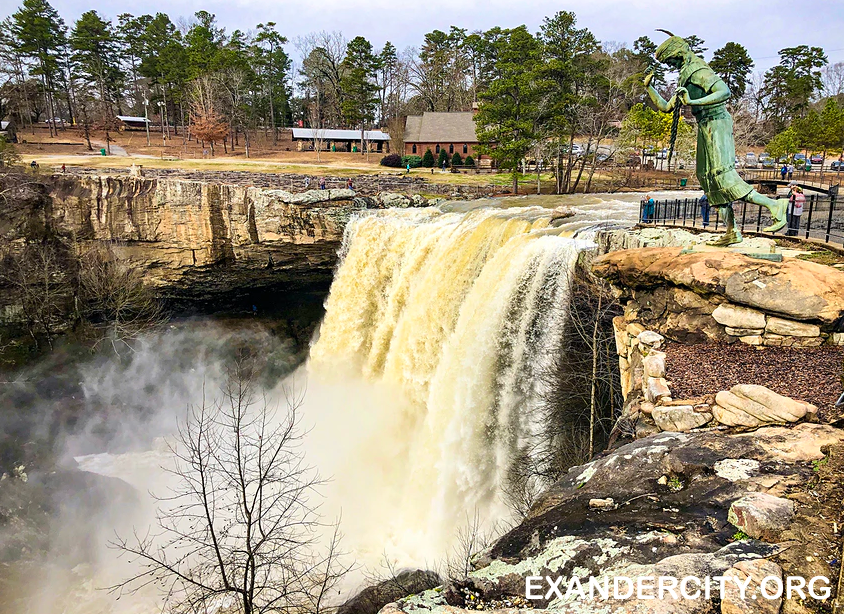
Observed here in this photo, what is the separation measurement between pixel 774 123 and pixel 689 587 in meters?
63.0

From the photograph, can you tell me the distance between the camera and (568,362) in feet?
42.0

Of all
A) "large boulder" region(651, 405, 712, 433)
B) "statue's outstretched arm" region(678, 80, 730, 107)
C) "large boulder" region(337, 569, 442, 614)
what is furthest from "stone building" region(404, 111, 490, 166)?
"large boulder" region(651, 405, 712, 433)

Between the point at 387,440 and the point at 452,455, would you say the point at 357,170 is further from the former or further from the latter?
the point at 452,455

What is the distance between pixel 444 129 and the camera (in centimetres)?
4803

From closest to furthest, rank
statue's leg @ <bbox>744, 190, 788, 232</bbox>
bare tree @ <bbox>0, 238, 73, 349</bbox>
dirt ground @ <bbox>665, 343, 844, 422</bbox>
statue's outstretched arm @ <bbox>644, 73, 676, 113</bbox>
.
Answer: dirt ground @ <bbox>665, 343, 844, 422</bbox> < statue's leg @ <bbox>744, 190, 788, 232</bbox> < statue's outstretched arm @ <bbox>644, 73, 676, 113</bbox> < bare tree @ <bbox>0, 238, 73, 349</bbox>

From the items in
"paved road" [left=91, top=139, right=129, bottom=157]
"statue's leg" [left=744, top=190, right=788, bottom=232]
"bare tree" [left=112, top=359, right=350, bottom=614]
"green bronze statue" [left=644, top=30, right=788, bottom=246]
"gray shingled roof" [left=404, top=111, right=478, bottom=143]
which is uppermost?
"gray shingled roof" [left=404, top=111, right=478, bottom=143]

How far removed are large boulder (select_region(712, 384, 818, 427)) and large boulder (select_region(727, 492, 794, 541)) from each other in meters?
1.90

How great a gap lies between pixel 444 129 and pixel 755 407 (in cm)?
4526

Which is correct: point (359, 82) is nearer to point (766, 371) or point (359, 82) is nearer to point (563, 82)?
point (563, 82)

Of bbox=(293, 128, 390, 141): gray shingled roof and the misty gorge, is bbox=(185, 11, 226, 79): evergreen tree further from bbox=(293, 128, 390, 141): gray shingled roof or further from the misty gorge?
the misty gorge

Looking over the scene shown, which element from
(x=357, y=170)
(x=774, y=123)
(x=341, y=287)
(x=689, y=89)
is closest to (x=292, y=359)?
(x=341, y=287)

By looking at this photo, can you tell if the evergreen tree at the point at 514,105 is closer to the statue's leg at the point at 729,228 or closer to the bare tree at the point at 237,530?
the bare tree at the point at 237,530

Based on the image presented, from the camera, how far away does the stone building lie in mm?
47344

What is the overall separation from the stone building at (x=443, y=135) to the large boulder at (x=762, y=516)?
4453cm
